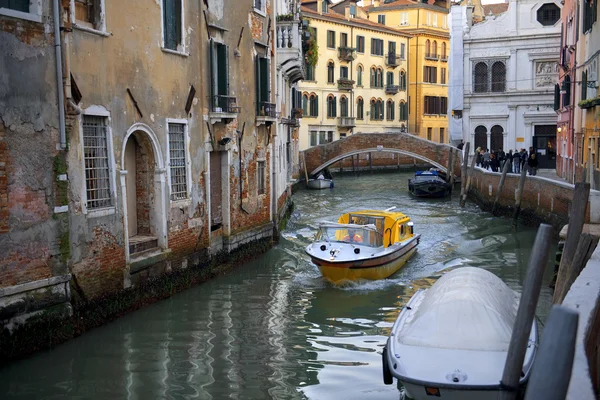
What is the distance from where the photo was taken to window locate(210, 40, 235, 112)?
11.9 meters

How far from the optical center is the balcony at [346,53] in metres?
38.5

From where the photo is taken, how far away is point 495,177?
2147 centimetres

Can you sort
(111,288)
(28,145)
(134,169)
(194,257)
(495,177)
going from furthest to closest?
1. (495,177)
2. (194,257)
3. (134,169)
4. (111,288)
5. (28,145)

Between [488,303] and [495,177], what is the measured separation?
15047 mm

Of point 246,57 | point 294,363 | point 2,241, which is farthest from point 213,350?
point 246,57

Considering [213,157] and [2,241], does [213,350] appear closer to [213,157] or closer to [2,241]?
[2,241]

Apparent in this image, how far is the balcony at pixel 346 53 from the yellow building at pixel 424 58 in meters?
6.88

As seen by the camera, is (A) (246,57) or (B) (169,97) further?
(A) (246,57)

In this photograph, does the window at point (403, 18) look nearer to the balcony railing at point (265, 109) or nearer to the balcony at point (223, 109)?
the balcony railing at point (265, 109)

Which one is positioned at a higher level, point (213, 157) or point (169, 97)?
point (169, 97)

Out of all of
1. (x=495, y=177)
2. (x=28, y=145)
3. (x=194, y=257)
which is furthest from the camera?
(x=495, y=177)

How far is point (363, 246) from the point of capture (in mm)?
12305

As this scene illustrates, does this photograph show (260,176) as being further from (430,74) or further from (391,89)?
(430,74)

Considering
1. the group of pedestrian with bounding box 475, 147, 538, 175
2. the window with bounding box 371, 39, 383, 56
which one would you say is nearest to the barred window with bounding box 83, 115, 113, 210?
the group of pedestrian with bounding box 475, 147, 538, 175
